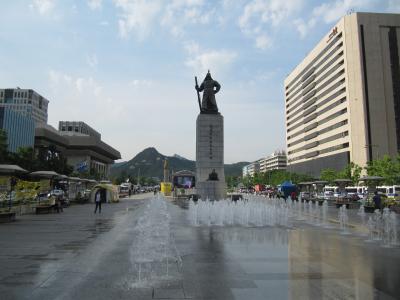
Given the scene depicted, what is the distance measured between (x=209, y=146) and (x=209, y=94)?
4.65 metres

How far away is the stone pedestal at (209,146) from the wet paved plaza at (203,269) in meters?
17.7

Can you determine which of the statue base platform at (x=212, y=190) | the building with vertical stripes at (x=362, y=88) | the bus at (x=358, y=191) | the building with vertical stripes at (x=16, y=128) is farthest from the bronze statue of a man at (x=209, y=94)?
the building with vertical stripes at (x=16, y=128)

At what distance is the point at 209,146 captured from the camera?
3045 cm

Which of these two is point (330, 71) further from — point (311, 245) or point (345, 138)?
point (311, 245)

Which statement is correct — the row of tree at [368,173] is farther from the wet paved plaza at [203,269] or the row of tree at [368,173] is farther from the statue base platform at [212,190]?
the wet paved plaza at [203,269]

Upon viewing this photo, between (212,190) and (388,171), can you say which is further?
(388,171)

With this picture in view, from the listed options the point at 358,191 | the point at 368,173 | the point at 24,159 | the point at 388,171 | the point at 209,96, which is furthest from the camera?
the point at 358,191

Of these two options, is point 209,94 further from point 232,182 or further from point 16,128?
point 232,182

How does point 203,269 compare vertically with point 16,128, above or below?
below

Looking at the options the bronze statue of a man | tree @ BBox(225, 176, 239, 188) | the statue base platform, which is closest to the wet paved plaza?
the statue base platform

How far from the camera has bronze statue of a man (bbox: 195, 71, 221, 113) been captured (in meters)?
31.3

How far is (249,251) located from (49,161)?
1742 inches

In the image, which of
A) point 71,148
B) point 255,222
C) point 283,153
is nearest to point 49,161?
point 255,222

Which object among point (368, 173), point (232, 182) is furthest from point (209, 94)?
point (232, 182)
